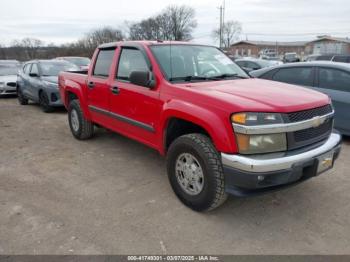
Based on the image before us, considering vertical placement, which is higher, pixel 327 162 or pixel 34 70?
pixel 34 70

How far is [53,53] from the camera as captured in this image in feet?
127

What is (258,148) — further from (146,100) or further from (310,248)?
(146,100)

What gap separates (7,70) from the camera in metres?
14.2

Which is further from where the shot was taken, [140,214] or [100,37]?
[100,37]

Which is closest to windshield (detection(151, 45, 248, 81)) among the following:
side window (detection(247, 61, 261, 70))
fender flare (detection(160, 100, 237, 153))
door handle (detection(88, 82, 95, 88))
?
fender flare (detection(160, 100, 237, 153))

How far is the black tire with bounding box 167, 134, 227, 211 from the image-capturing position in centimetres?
325

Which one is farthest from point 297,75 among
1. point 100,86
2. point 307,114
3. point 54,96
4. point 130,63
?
point 54,96

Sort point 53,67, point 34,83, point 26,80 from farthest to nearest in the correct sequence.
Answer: point 26,80
point 53,67
point 34,83

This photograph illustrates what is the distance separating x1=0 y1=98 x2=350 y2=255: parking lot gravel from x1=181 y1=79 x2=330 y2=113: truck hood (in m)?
1.18

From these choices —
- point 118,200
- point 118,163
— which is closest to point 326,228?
point 118,200

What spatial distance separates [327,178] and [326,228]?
137cm

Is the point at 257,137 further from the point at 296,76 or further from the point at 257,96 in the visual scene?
the point at 296,76

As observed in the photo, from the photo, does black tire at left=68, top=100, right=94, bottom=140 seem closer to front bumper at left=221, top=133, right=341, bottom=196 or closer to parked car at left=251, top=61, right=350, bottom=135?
front bumper at left=221, top=133, right=341, bottom=196

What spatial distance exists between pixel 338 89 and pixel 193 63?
3.36m
